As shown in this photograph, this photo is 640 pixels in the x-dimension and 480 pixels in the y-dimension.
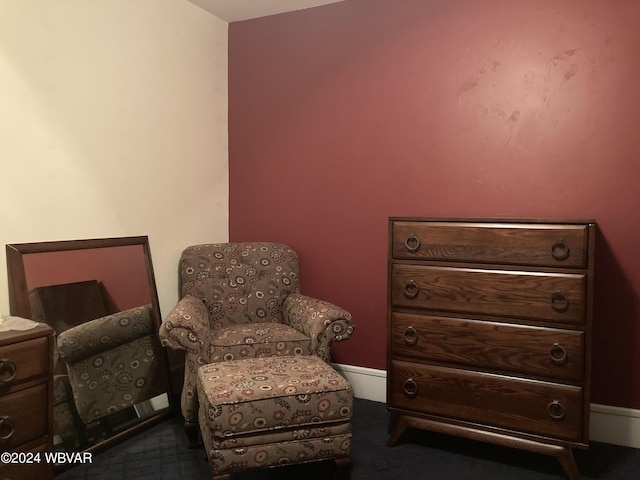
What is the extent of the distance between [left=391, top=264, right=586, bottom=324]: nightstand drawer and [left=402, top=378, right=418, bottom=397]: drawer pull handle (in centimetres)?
34

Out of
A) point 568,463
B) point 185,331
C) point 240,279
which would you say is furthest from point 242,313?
point 568,463

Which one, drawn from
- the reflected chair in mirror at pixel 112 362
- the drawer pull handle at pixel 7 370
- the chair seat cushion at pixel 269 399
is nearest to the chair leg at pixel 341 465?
the chair seat cushion at pixel 269 399

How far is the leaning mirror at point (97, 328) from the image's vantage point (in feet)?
7.30

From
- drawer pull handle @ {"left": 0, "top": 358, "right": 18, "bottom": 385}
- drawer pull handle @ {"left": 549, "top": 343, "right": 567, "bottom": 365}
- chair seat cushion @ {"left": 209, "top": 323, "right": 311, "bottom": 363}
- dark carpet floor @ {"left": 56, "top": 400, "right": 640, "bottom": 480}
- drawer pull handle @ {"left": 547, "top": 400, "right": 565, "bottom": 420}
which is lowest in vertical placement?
dark carpet floor @ {"left": 56, "top": 400, "right": 640, "bottom": 480}

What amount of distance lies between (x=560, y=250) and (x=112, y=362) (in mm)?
2077

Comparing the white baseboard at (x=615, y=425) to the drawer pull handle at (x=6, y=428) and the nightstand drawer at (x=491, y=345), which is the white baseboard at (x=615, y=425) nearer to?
the nightstand drawer at (x=491, y=345)

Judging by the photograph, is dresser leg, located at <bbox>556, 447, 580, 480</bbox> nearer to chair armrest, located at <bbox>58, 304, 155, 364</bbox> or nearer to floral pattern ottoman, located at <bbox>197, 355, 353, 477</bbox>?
floral pattern ottoman, located at <bbox>197, 355, 353, 477</bbox>

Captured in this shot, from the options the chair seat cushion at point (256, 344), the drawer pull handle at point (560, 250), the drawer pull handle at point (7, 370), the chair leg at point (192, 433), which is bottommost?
the chair leg at point (192, 433)

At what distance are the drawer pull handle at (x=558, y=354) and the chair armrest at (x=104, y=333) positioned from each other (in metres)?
1.94

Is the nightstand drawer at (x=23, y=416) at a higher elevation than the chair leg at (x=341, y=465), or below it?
higher

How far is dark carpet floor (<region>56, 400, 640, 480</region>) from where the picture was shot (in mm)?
2170

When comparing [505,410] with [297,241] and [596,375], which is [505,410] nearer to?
[596,375]

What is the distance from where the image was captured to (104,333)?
2.47 meters

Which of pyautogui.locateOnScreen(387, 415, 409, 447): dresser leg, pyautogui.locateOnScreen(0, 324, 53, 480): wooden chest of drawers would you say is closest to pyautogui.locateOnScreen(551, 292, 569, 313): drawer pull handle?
pyautogui.locateOnScreen(387, 415, 409, 447): dresser leg
